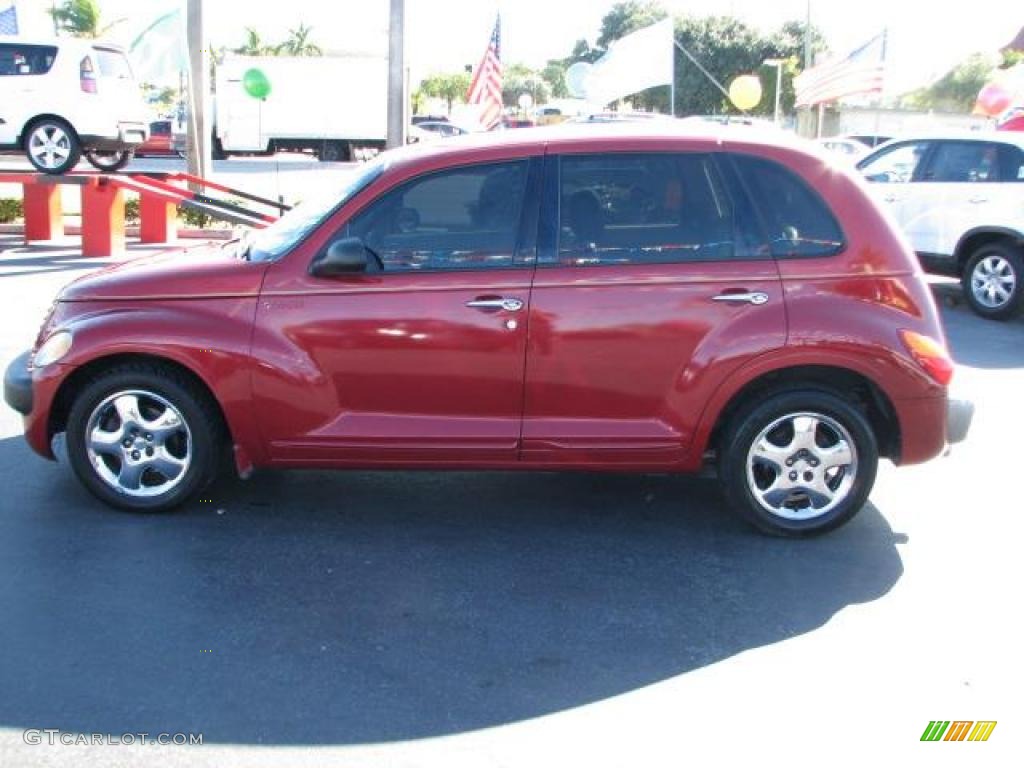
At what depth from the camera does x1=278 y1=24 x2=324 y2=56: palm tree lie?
76944 mm

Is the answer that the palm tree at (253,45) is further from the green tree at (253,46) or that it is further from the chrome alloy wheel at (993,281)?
the chrome alloy wheel at (993,281)

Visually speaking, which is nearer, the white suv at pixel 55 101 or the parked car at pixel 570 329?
the parked car at pixel 570 329

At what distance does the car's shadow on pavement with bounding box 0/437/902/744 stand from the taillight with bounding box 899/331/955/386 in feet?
2.72

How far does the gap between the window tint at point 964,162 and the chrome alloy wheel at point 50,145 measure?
10811 mm

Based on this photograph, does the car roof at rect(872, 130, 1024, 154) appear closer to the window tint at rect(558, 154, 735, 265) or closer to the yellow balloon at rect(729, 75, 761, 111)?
the window tint at rect(558, 154, 735, 265)

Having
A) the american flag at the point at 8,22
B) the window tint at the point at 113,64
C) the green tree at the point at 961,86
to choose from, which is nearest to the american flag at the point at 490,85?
the window tint at the point at 113,64

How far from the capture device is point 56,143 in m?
14.5

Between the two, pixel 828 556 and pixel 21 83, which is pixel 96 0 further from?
pixel 828 556

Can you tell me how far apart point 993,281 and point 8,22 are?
25647mm

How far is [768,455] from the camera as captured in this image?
16.2ft

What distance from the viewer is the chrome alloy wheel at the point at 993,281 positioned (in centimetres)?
1091

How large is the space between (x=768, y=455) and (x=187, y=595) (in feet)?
8.43

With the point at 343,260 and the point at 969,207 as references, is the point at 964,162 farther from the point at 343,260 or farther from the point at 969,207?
the point at 343,260

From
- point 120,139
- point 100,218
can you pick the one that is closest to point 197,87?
point 120,139
